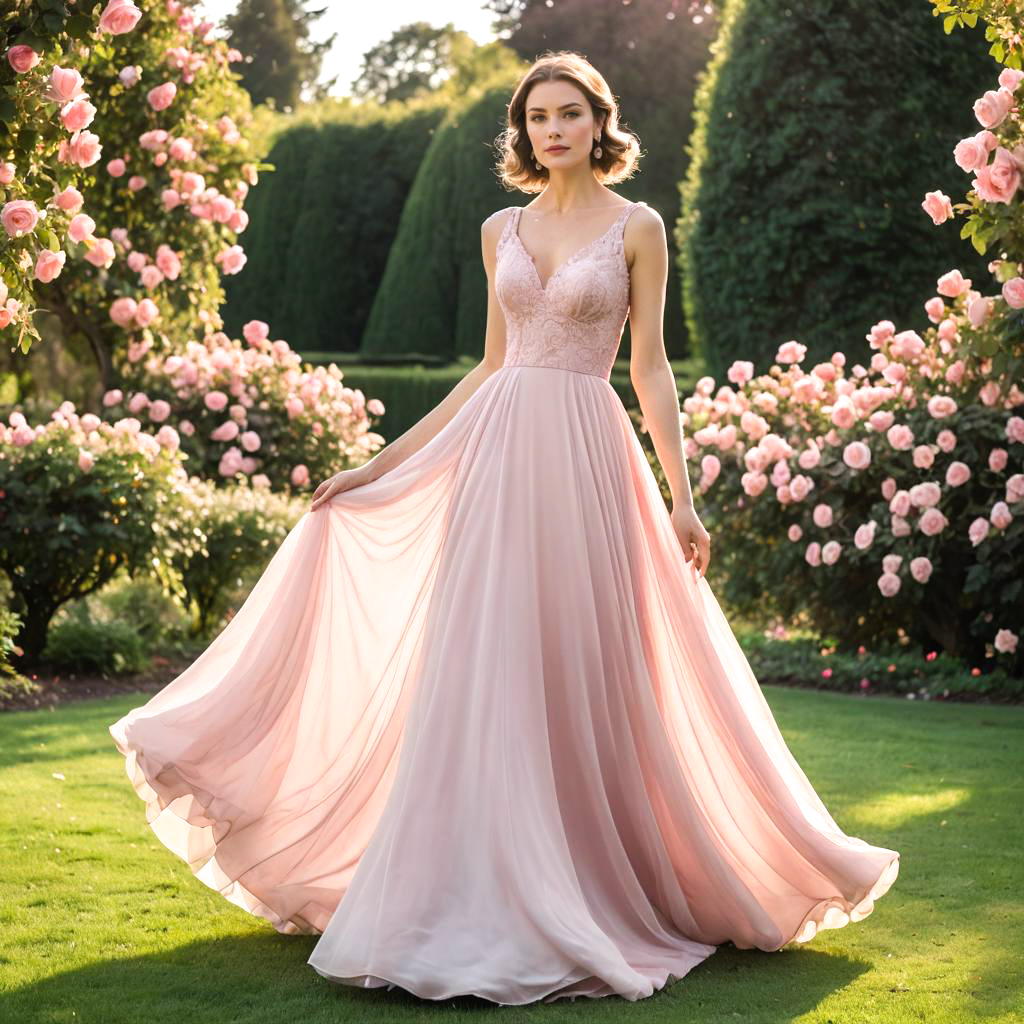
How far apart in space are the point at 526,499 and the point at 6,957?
5.02ft

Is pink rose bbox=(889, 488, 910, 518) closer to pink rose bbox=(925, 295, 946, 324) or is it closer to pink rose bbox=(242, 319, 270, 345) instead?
pink rose bbox=(925, 295, 946, 324)

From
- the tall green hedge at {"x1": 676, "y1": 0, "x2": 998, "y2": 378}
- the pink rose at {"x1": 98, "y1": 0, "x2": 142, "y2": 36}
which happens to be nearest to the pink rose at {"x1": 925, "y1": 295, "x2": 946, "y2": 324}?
the tall green hedge at {"x1": 676, "y1": 0, "x2": 998, "y2": 378}

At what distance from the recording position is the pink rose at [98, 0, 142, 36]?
3.94m

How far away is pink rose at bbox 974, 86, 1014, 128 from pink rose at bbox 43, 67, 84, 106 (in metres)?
2.86

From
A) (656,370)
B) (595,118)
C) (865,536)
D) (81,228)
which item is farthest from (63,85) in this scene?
(865,536)

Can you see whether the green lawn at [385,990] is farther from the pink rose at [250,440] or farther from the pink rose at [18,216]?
the pink rose at [250,440]

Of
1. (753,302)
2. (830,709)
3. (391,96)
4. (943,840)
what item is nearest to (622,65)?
(753,302)

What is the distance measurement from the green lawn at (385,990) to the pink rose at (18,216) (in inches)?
67.1

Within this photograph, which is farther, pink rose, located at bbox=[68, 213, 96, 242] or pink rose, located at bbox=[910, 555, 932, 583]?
pink rose, located at bbox=[910, 555, 932, 583]

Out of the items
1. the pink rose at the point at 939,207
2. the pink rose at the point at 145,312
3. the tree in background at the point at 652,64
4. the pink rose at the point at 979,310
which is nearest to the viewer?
the pink rose at the point at 939,207

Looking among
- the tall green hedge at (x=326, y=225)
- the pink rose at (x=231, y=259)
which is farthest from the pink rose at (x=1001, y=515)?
the tall green hedge at (x=326, y=225)

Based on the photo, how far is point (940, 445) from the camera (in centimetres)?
745

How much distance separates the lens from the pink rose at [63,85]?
394cm

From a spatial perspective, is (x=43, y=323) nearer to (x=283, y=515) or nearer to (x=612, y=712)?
(x=283, y=515)
